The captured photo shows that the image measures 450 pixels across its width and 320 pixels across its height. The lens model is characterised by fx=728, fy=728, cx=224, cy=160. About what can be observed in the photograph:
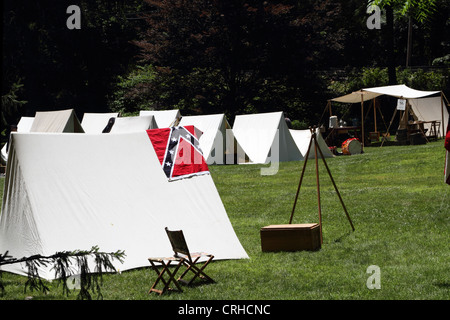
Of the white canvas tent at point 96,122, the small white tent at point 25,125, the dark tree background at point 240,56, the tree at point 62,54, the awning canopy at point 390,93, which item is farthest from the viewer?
the tree at point 62,54

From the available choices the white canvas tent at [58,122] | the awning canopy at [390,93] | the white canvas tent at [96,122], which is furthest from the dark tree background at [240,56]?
the awning canopy at [390,93]

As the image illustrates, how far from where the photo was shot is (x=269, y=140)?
23.1 metres

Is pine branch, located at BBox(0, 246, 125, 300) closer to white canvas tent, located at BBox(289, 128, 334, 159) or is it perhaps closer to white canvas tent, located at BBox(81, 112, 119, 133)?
white canvas tent, located at BBox(289, 128, 334, 159)

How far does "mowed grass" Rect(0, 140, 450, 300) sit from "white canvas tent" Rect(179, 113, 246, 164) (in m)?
3.45

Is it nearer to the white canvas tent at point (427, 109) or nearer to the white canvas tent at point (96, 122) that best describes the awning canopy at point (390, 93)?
the white canvas tent at point (427, 109)

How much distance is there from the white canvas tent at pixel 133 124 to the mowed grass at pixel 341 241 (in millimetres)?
4460

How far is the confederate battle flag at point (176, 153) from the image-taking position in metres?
10.6

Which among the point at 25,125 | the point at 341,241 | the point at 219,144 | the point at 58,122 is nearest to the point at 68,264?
the point at 341,241

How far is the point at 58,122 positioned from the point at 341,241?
16754mm

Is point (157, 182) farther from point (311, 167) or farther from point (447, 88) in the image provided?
point (447, 88)

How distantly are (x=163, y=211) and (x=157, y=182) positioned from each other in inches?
17.2

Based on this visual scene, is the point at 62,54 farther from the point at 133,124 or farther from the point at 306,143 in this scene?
the point at 306,143

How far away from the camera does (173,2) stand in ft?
105
